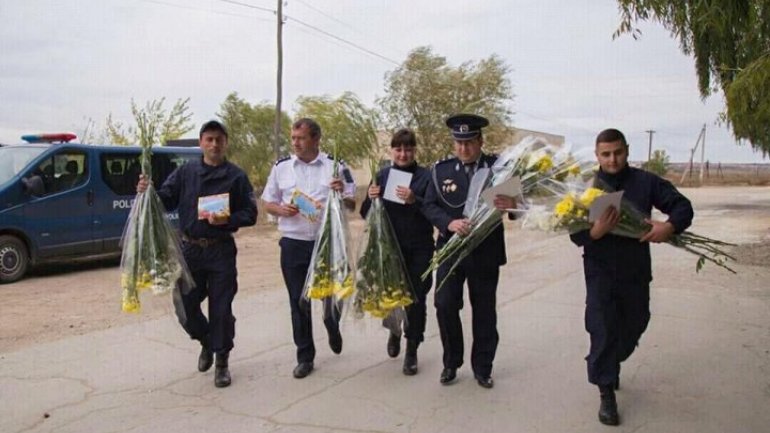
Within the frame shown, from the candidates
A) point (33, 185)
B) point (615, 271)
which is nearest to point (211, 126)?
point (615, 271)

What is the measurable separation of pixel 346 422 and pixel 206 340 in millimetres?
1489

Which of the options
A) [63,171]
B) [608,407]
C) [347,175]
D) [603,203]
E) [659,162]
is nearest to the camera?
[603,203]

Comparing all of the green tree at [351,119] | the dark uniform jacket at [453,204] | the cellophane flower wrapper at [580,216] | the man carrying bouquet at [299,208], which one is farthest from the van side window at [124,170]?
the green tree at [351,119]

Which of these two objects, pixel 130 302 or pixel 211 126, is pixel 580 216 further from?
pixel 130 302

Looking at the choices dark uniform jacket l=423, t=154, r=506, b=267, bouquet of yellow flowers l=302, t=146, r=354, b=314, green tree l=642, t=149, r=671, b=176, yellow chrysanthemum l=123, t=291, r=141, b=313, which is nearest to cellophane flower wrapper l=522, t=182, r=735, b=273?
dark uniform jacket l=423, t=154, r=506, b=267

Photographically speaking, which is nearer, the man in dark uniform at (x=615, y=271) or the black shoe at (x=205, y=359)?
the man in dark uniform at (x=615, y=271)

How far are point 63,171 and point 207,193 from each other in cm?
605

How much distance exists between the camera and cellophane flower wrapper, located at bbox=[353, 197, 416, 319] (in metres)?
4.45

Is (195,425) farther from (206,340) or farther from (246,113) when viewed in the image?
(246,113)

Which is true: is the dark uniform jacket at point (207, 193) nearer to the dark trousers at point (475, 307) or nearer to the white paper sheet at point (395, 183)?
the white paper sheet at point (395, 183)

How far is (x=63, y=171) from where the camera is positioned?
376 inches

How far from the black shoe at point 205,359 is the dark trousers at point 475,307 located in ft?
5.76

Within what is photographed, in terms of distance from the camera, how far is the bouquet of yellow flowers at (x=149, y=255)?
4414 millimetres

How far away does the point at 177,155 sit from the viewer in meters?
11.1
